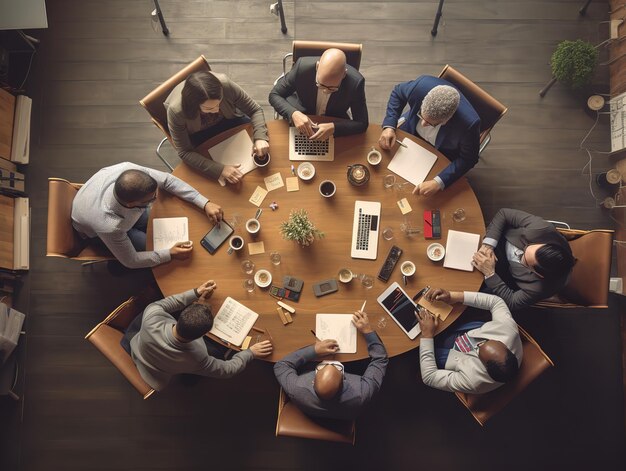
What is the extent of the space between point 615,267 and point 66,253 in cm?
409

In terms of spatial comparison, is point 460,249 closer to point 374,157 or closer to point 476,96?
point 374,157

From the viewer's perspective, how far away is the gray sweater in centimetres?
234

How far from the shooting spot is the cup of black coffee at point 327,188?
263 centimetres

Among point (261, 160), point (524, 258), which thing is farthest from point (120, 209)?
point (524, 258)

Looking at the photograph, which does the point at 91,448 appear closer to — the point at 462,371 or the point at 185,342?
the point at 185,342

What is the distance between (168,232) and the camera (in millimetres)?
2645

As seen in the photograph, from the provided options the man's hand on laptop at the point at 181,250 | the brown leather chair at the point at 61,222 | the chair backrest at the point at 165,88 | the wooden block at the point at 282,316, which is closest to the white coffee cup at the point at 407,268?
the wooden block at the point at 282,316

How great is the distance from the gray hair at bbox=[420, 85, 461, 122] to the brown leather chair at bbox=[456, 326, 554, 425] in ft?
4.74

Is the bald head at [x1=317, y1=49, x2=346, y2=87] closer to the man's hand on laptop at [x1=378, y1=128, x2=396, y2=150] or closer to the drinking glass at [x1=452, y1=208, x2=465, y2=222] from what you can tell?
the man's hand on laptop at [x1=378, y1=128, x2=396, y2=150]

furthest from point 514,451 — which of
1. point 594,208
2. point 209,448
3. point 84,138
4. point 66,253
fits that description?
point 84,138

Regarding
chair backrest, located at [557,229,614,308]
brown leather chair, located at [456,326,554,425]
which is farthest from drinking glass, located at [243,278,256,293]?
chair backrest, located at [557,229,614,308]

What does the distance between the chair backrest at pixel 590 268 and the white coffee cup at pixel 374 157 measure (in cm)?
124

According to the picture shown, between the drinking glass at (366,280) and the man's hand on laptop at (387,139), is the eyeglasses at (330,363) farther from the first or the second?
the man's hand on laptop at (387,139)

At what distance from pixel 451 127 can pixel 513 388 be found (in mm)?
1607
